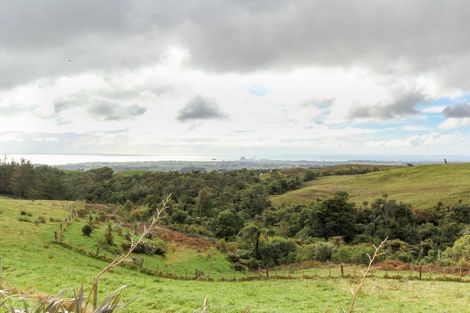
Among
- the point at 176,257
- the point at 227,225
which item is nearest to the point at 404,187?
the point at 227,225

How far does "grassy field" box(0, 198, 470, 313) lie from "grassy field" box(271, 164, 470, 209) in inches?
2973

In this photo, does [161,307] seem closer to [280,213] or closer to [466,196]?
[280,213]

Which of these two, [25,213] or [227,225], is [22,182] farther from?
[25,213]

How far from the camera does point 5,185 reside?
366 feet

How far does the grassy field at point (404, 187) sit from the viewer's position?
103 m

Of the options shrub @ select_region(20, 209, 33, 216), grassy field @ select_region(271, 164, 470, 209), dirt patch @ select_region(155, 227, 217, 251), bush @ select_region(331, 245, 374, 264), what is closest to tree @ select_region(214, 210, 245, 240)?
dirt patch @ select_region(155, 227, 217, 251)

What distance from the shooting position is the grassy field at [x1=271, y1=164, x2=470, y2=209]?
103 m

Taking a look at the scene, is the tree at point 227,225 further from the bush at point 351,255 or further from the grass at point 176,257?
the grass at point 176,257

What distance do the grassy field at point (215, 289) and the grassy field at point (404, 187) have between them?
75.5m

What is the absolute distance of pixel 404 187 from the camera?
12275 cm

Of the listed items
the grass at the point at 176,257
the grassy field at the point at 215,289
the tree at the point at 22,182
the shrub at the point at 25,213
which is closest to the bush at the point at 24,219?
the shrub at the point at 25,213

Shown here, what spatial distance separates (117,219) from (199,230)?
17739 mm

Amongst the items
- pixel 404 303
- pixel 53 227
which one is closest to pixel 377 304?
pixel 404 303

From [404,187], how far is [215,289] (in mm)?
107828
